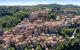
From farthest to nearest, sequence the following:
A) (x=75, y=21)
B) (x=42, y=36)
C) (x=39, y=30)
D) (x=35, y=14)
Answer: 1. (x=35, y=14)
2. (x=75, y=21)
3. (x=39, y=30)
4. (x=42, y=36)

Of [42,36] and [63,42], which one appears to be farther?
[42,36]

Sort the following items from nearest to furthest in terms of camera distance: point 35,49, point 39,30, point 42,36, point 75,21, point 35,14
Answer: point 35,49
point 42,36
point 39,30
point 75,21
point 35,14

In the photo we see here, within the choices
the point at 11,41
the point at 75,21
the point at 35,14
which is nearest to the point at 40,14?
the point at 35,14

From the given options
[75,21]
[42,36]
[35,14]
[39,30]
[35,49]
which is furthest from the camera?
[35,14]

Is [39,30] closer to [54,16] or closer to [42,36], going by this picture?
[42,36]

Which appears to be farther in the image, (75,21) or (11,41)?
(75,21)

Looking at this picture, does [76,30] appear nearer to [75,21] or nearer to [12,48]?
[75,21]

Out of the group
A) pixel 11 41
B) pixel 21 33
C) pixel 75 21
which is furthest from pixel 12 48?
pixel 75 21
